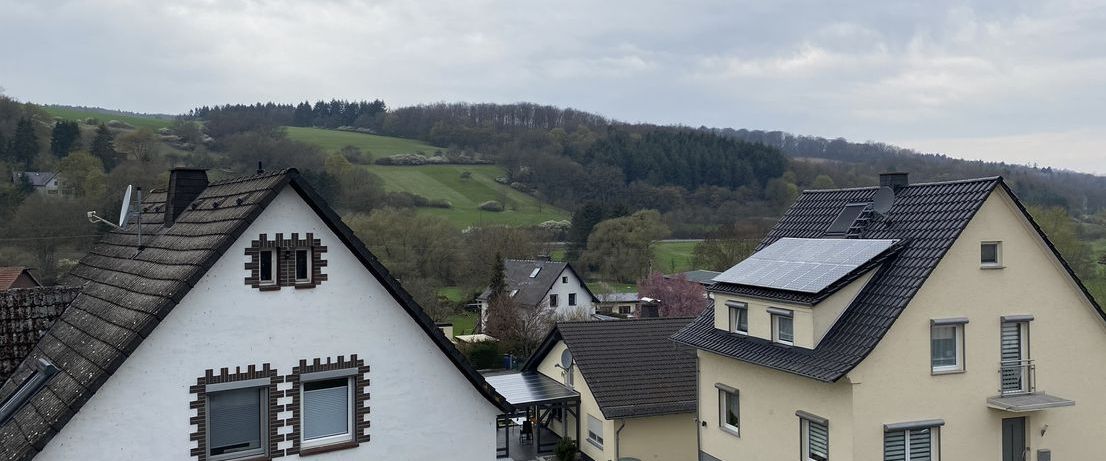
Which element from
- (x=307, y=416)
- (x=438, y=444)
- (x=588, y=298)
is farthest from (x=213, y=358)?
(x=588, y=298)

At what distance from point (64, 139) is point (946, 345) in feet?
303

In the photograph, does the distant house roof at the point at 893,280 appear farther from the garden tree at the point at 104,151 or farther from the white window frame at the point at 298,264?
the garden tree at the point at 104,151

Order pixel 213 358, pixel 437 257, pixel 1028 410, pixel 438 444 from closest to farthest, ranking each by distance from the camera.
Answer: pixel 213 358
pixel 438 444
pixel 1028 410
pixel 437 257

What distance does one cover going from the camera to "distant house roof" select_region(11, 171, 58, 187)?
68.9 metres

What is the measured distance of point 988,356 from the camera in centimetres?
1606

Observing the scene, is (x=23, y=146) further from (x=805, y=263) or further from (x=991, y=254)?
(x=991, y=254)

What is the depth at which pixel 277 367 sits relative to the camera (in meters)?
9.64

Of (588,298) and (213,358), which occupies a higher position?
(213,358)

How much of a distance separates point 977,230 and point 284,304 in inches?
556

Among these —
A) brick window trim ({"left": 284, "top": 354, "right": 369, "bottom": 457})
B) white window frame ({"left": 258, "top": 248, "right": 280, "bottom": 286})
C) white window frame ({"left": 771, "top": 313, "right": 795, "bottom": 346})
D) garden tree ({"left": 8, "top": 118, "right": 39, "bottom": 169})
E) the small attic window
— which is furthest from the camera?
garden tree ({"left": 8, "top": 118, "right": 39, "bottom": 169})

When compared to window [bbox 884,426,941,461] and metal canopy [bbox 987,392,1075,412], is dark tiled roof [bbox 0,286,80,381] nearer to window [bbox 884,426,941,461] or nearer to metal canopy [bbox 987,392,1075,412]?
window [bbox 884,426,941,461]

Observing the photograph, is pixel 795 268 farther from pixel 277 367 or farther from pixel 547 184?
pixel 547 184

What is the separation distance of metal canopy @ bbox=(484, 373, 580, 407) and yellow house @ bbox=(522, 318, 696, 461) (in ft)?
1.33

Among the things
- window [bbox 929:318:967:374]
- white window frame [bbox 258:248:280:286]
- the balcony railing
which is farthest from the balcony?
white window frame [bbox 258:248:280:286]
